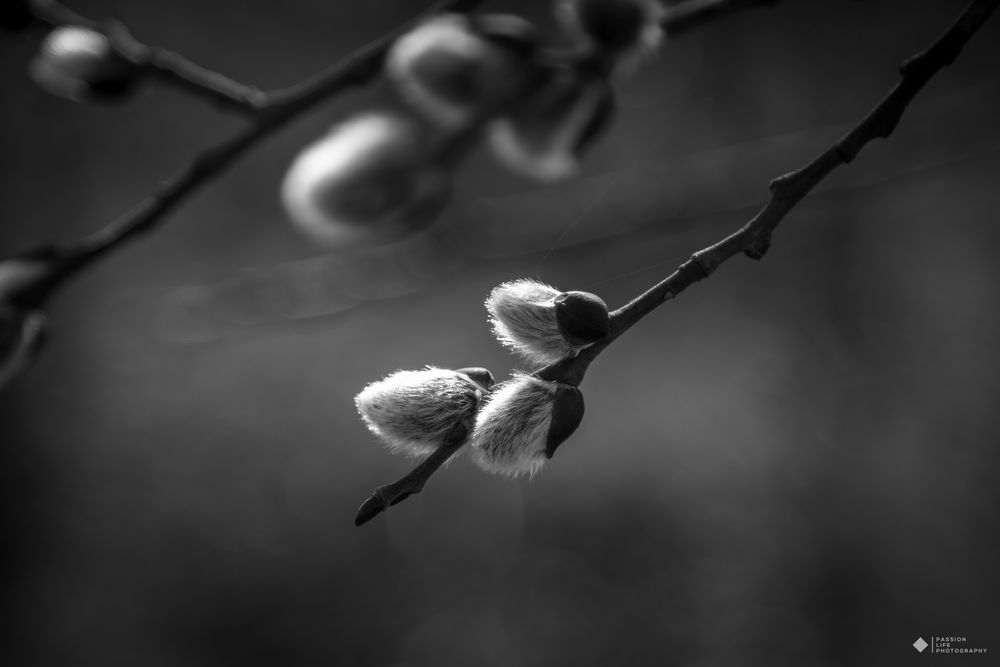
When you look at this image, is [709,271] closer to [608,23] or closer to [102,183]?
[608,23]

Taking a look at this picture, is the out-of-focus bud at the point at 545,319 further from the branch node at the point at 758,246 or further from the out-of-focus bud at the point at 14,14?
the out-of-focus bud at the point at 14,14

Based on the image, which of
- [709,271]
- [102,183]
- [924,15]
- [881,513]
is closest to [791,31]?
[924,15]

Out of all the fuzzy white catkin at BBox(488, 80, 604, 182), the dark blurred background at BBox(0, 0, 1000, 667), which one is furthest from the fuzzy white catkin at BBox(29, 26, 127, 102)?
the dark blurred background at BBox(0, 0, 1000, 667)

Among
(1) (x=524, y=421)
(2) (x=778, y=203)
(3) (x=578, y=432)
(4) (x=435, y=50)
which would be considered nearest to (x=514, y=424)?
(1) (x=524, y=421)

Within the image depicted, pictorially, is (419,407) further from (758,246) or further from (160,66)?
(160,66)

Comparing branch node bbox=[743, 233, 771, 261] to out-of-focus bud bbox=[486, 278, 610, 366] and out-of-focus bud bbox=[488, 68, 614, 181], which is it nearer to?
out-of-focus bud bbox=[486, 278, 610, 366]

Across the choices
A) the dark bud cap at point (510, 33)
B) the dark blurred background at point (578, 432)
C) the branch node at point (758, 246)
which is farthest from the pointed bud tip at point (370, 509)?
the dark blurred background at point (578, 432)
